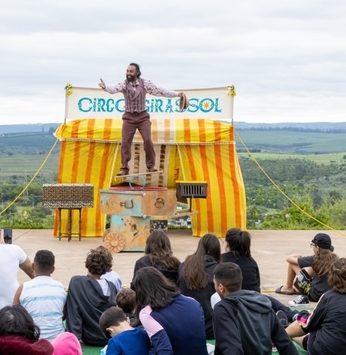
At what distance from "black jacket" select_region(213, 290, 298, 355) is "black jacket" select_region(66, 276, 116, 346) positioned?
193 centimetres

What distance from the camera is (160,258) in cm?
752

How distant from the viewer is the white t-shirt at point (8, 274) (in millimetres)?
7121

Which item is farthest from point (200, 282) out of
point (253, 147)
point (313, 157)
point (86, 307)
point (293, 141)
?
point (293, 141)

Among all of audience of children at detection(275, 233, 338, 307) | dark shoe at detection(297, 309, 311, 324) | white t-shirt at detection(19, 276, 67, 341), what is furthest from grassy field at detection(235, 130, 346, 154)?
white t-shirt at detection(19, 276, 67, 341)

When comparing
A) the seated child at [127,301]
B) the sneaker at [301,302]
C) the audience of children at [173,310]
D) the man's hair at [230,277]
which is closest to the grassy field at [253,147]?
the sneaker at [301,302]

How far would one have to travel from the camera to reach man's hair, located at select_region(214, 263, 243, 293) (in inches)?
217

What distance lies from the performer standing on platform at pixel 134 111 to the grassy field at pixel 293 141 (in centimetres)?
3566

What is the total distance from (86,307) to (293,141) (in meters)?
50.3

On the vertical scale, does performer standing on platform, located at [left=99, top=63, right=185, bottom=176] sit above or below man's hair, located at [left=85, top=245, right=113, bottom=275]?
above

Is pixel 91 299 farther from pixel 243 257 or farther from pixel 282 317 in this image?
pixel 282 317

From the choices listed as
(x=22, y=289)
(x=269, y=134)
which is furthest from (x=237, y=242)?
(x=269, y=134)

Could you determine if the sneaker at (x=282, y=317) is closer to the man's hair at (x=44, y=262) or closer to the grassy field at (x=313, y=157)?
the man's hair at (x=44, y=262)

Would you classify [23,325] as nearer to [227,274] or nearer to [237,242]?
[227,274]

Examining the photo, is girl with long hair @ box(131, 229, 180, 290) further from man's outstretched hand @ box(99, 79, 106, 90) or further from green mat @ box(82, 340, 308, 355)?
man's outstretched hand @ box(99, 79, 106, 90)
